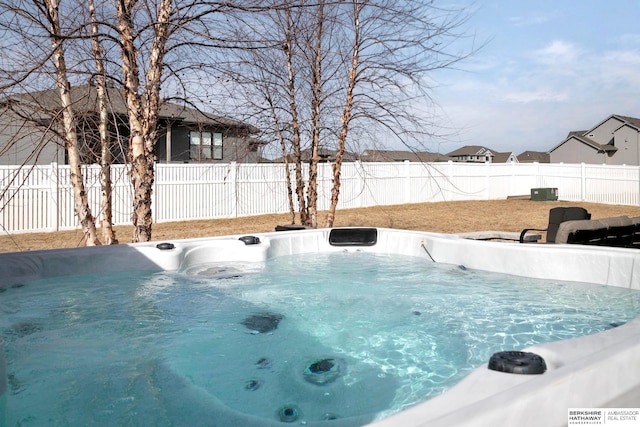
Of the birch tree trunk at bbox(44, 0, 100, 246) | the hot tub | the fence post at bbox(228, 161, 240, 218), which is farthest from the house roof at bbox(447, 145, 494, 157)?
the birch tree trunk at bbox(44, 0, 100, 246)

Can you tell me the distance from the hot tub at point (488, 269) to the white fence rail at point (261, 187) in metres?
1.03

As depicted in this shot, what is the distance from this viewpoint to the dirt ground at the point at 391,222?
9.58 m

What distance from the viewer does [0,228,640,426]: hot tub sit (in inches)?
63.2

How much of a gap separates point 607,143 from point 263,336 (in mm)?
38284

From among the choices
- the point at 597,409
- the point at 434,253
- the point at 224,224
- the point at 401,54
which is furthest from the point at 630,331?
the point at 224,224

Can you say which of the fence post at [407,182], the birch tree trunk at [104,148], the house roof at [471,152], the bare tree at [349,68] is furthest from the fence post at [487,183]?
the house roof at [471,152]

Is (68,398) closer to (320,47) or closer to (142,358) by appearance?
(142,358)

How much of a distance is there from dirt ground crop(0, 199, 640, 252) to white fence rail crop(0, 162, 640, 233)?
1.57 feet

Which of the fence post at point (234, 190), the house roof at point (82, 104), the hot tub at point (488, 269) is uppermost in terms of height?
the house roof at point (82, 104)

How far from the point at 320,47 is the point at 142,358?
5.73 metres

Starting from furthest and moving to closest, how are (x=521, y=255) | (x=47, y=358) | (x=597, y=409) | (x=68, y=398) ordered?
(x=521, y=255), (x=47, y=358), (x=68, y=398), (x=597, y=409)

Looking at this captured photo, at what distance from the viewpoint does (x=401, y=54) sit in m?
7.00

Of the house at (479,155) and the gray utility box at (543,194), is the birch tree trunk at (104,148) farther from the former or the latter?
the house at (479,155)

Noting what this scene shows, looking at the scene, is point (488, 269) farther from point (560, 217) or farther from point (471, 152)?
point (471, 152)
